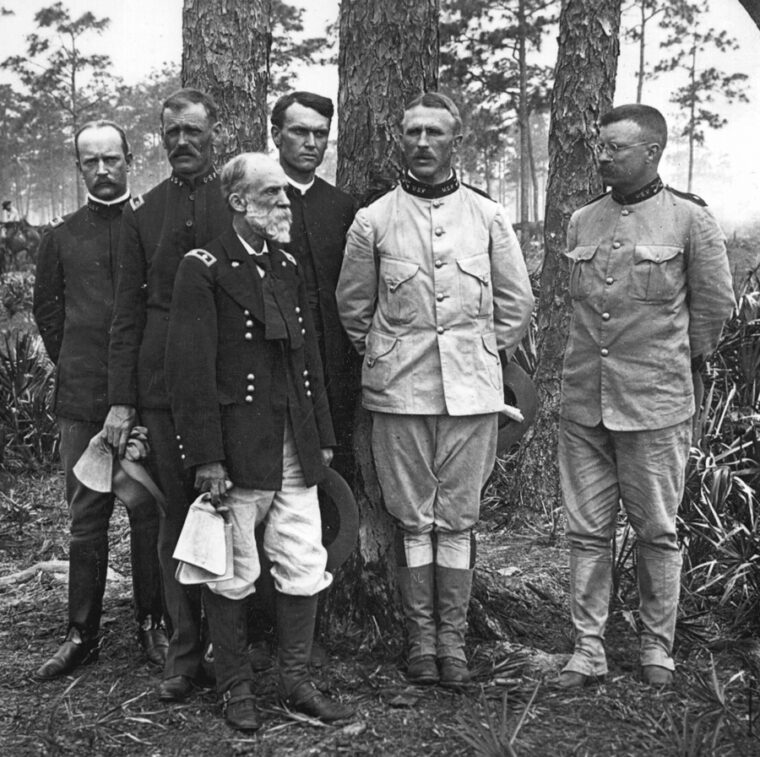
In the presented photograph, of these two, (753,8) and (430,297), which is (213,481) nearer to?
(430,297)

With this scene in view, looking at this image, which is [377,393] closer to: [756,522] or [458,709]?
[458,709]

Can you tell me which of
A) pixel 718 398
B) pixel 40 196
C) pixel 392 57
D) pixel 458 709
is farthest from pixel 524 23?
pixel 40 196

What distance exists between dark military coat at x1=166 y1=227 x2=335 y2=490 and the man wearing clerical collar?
1.42 feet

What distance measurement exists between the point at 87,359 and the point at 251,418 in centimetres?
107

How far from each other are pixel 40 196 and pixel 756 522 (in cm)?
8789

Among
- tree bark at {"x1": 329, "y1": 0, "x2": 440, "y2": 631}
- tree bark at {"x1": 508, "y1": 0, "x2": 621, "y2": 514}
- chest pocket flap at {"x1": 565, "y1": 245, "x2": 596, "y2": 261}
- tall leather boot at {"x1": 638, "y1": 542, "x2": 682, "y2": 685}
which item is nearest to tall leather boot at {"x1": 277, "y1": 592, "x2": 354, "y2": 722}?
tree bark at {"x1": 329, "y1": 0, "x2": 440, "y2": 631}

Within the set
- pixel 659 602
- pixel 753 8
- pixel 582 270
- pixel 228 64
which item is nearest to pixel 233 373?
pixel 582 270

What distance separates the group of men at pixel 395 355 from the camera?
3600 millimetres

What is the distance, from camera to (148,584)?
436 cm

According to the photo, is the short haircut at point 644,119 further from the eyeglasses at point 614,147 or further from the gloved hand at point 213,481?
the gloved hand at point 213,481

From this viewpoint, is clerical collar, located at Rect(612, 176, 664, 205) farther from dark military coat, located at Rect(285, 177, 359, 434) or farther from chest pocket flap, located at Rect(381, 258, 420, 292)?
dark military coat, located at Rect(285, 177, 359, 434)

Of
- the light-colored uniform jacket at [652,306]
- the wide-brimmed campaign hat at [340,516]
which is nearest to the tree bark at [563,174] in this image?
the light-colored uniform jacket at [652,306]

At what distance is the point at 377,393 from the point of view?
3947 mm

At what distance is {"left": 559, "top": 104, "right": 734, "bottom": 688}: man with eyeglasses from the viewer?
383cm
